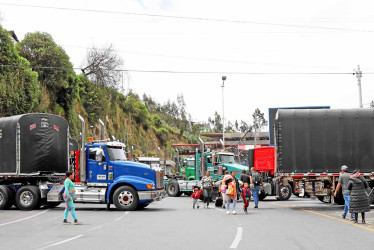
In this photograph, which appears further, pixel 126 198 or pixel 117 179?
pixel 117 179

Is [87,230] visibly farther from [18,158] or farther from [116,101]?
[116,101]

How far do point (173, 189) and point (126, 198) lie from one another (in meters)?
13.9

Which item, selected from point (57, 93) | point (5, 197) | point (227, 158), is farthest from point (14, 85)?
point (5, 197)

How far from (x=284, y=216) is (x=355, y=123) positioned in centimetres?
582

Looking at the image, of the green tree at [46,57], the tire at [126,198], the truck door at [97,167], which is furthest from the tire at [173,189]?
the green tree at [46,57]

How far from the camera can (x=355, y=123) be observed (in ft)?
69.1

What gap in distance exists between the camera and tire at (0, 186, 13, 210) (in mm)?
21312

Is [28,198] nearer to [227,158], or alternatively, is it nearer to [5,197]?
[5,197]

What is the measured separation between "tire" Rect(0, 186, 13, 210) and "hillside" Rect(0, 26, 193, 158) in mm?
12005

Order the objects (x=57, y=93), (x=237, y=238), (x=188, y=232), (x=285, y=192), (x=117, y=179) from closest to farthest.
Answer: (x=237, y=238) < (x=188, y=232) < (x=117, y=179) < (x=285, y=192) < (x=57, y=93)

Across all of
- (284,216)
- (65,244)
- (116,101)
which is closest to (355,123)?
(284,216)

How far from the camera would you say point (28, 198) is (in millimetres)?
21391

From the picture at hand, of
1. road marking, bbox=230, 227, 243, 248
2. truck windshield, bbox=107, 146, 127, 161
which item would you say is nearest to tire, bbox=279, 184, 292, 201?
truck windshield, bbox=107, 146, 127, 161

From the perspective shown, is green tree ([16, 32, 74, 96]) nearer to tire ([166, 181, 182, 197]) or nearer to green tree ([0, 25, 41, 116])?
green tree ([0, 25, 41, 116])
